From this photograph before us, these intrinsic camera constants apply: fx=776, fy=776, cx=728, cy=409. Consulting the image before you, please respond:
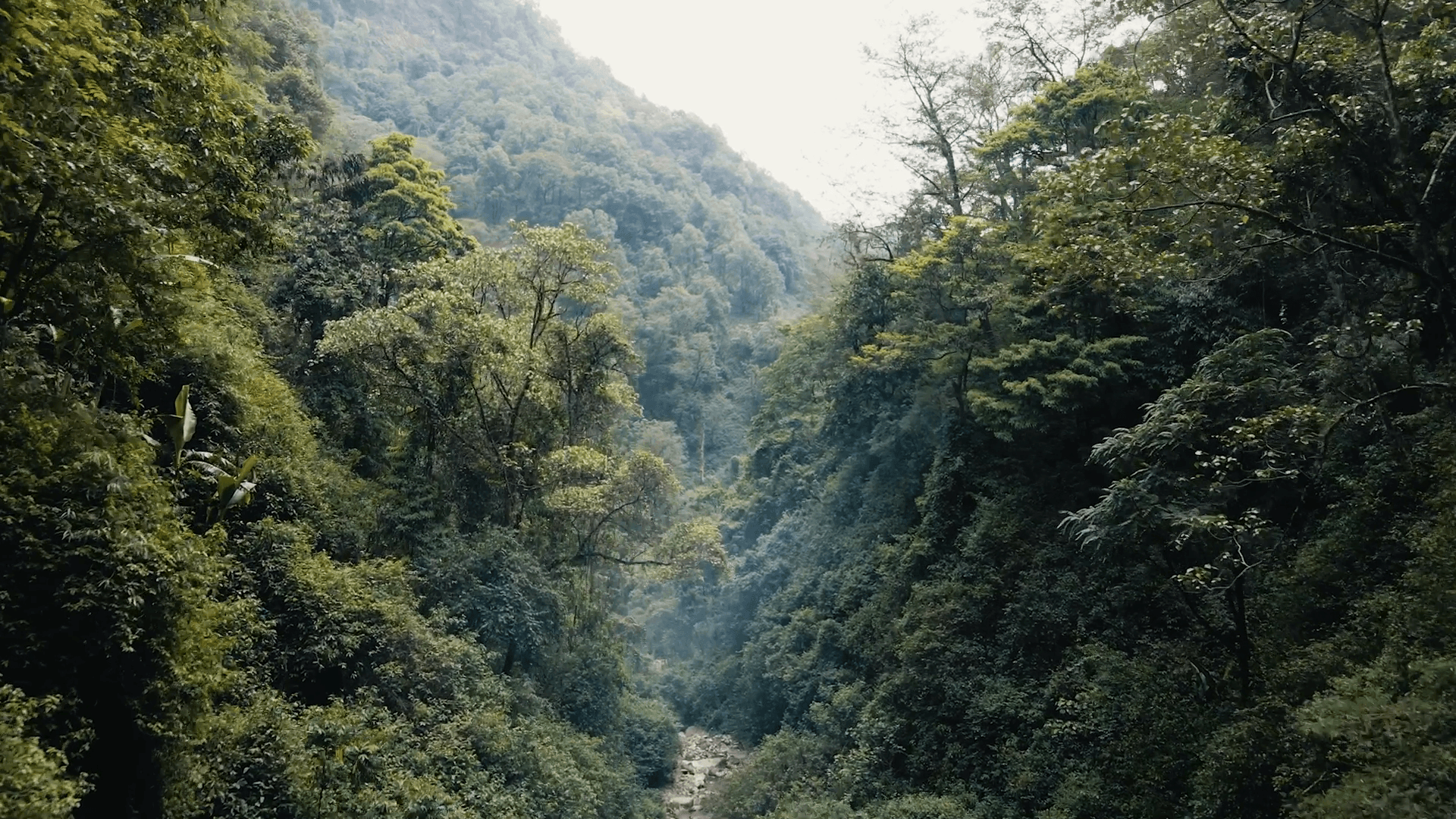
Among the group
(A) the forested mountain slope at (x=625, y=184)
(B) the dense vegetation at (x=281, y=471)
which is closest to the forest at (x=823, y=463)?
(B) the dense vegetation at (x=281, y=471)

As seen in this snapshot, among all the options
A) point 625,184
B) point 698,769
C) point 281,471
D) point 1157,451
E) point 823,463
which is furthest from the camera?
point 625,184

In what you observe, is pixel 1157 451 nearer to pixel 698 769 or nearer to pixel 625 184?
pixel 698 769

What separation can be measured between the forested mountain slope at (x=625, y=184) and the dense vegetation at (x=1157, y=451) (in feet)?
64.8

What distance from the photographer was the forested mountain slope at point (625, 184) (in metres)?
49.9

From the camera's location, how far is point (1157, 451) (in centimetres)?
922

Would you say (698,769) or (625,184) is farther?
(625,184)

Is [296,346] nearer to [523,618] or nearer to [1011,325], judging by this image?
[523,618]

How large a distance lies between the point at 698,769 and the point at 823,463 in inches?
395

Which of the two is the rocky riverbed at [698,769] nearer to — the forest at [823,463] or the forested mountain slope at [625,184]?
the forest at [823,463]

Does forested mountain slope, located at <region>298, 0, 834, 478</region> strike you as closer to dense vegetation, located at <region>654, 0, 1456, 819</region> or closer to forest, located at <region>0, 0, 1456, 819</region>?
dense vegetation, located at <region>654, 0, 1456, 819</region>

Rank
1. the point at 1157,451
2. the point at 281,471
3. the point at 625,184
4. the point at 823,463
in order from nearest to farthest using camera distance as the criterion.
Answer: the point at 1157,451
the point at 281,471
the point at 823,463
the point at 625,184

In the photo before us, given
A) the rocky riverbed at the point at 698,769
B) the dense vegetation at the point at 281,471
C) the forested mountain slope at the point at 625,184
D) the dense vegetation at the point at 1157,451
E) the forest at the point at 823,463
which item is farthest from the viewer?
the forested mountain slope at the point at 625,184

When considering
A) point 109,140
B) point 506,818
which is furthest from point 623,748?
point 109,140

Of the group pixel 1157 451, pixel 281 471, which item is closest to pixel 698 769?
pixel 281 471
